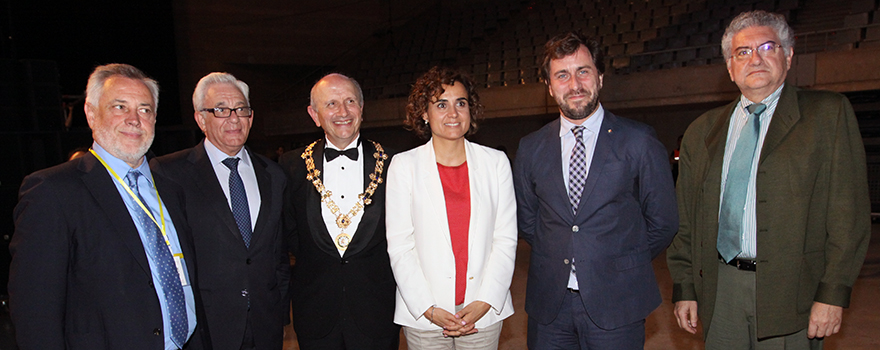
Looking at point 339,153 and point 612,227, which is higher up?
point 339,153

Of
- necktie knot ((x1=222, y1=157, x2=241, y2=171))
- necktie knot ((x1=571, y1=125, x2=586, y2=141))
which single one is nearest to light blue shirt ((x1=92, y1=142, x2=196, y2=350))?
necktie knot ((x1=222, y1=157, x2=241, y2=171))

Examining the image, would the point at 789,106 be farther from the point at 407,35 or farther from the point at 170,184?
the point at 407,35

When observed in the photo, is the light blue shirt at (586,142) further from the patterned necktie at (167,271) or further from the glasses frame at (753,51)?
the patterned necktie at (167,271)

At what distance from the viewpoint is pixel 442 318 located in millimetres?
2141

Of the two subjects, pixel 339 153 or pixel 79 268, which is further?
pixel 339 153

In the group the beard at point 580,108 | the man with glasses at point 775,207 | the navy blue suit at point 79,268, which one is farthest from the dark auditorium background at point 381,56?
the man with glasses at point 775,207

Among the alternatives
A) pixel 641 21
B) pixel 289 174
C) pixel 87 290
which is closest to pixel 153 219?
pixel 87 290

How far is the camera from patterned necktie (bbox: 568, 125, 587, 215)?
216cm

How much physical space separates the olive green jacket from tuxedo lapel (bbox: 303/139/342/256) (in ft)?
5.77

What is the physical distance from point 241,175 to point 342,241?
559mm

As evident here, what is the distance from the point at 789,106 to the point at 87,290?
8.52ft

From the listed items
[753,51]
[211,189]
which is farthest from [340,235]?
[753,51]

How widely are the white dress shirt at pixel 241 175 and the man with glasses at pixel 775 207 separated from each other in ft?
6.35

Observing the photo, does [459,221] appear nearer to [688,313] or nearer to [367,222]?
[367,222]
